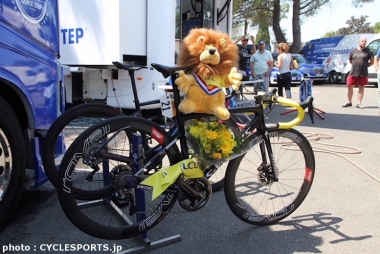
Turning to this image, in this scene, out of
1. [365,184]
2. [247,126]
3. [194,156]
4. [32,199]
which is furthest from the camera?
[365,184]

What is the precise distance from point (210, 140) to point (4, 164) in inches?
63.0

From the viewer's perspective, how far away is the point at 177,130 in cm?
274

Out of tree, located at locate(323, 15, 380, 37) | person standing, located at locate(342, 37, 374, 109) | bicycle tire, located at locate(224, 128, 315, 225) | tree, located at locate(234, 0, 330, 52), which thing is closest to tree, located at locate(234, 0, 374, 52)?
tree, located at locate(234, 0, 330, 52)

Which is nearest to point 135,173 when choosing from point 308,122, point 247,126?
point 247,126

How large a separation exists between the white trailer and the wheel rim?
3.78 metres

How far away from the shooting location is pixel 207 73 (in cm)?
266

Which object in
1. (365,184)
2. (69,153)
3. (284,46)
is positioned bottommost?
(365,184)

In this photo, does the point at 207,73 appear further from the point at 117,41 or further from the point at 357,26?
the point at 357,26

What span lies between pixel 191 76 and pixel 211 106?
0.27 meters

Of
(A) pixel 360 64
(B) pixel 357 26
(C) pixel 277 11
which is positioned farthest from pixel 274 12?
(B) pixel 357 26

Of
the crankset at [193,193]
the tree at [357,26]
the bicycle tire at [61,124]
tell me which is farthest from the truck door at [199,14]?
the tree at [357,26]

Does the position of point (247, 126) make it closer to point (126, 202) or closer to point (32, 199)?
point (126, 202)

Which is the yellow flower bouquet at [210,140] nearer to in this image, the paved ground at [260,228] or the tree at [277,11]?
the paved ground at [260,228]

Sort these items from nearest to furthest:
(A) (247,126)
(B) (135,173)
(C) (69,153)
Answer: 1. (C) (69,153)
2. (B) (135,173)
3. (A) (247,126)
